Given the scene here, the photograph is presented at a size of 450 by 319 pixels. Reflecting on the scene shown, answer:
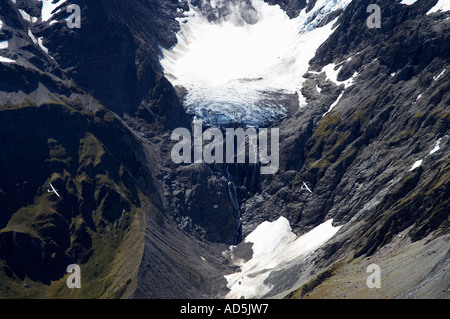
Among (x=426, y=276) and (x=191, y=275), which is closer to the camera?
(x=426, y=276)

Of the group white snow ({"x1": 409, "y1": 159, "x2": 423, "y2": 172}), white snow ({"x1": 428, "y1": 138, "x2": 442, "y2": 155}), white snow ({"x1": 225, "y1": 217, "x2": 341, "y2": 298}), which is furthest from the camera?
white snow ({"x1": 225, "y1": 217, "x2": 341, "y2": 298})

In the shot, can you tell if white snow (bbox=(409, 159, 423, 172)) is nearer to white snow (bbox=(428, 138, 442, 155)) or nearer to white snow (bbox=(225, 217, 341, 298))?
white snow (bbox=(428, 138, 442, 155))

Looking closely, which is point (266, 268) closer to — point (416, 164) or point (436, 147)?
point (416, 164)

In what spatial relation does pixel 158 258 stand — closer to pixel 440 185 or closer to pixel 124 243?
pixel 124 243

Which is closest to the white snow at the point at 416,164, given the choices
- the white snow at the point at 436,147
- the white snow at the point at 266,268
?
the white snow at the point at 436,147

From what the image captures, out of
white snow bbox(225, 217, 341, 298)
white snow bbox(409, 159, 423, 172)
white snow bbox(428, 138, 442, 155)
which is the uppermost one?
white snow bbox(428, 138, 442, 155)

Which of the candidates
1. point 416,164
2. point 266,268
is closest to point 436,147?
point 416,164

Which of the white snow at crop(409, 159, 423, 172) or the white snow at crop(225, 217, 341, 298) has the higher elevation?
the white snow at crop(409, 159, 423, 172)

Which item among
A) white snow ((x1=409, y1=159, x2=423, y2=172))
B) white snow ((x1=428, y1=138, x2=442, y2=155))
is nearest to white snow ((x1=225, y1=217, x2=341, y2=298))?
white snow ((x1=409, y1=159, x2=423, y2=172))

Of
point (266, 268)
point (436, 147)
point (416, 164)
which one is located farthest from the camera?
point (266, 268)
